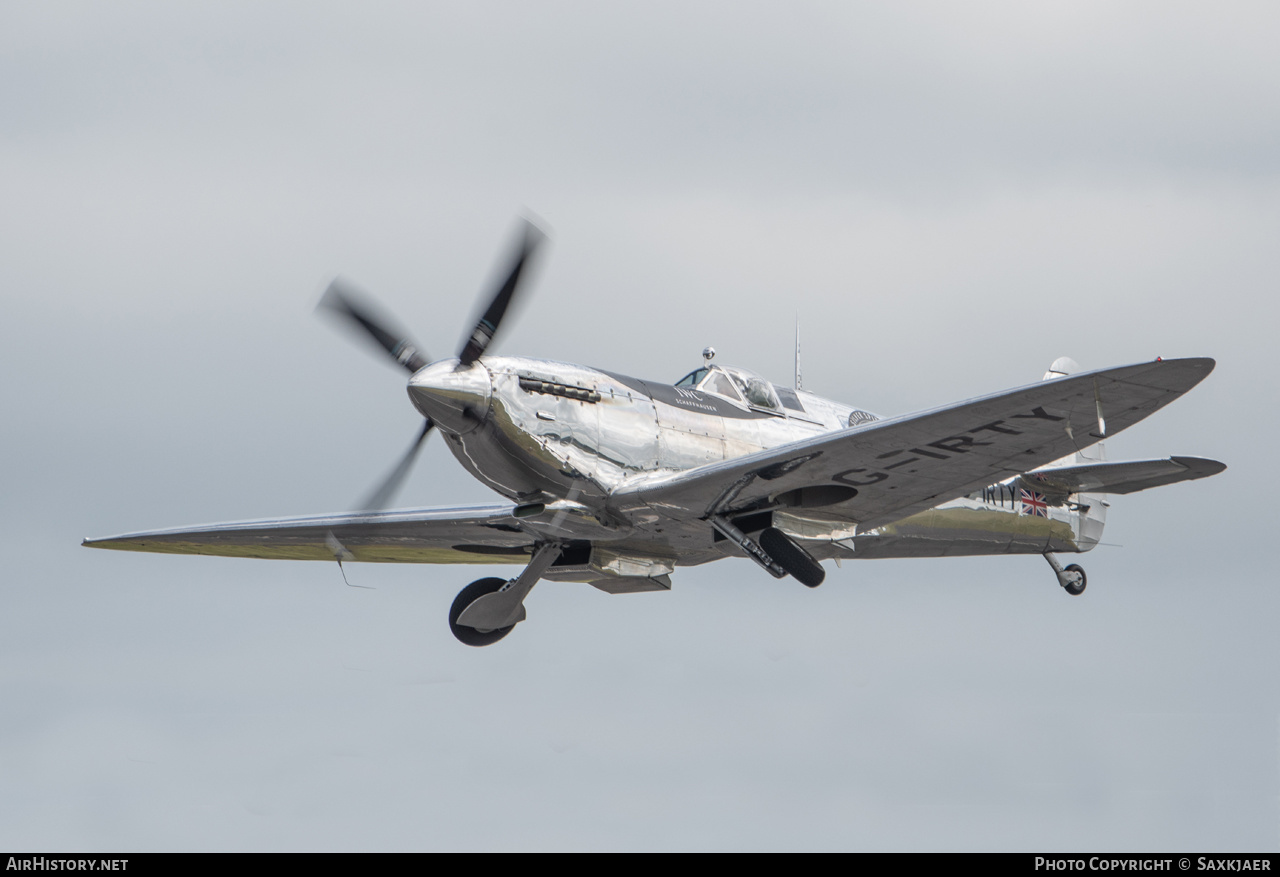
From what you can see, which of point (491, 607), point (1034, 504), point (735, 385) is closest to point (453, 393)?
point (735, 385)

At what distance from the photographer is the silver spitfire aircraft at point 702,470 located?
1238 cm

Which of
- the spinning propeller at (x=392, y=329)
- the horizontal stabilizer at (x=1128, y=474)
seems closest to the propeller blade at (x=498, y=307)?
the spinning propeller at (x=392, y=329)

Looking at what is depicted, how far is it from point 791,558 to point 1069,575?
586cm

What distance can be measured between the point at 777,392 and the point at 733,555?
6.54 ft

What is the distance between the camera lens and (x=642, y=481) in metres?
13.9

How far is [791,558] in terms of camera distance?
45.2 feet

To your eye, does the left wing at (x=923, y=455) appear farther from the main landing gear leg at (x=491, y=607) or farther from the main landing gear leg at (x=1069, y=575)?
the main landing gear leg at (x=1069, y=575)

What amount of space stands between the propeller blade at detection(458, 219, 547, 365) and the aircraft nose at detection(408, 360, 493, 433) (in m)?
0.14

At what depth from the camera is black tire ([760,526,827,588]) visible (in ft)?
45.0

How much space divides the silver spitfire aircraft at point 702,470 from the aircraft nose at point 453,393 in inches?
0.8

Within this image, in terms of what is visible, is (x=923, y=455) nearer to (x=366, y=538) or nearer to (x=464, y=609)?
(x=464, y=609)
